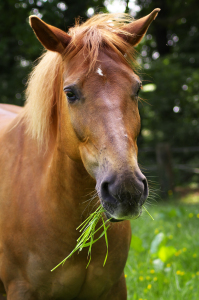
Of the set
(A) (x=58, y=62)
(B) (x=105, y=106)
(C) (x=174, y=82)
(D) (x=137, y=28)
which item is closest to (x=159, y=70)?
(C) (x=174, y=82)

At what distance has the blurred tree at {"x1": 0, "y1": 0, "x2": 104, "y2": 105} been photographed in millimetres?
7988

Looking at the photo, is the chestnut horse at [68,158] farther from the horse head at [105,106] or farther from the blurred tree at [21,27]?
the blurred tree at [21,27]

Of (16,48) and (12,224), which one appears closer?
(12,224)

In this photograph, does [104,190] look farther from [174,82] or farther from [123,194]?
[174,82]

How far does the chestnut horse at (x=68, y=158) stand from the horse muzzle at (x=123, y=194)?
0.17 ft

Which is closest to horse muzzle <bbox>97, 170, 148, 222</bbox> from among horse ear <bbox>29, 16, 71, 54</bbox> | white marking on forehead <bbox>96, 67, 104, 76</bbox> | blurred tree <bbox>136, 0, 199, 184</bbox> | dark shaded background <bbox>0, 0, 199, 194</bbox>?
white marking on forehead <bbox>96, 67, 104, 76</bbox>

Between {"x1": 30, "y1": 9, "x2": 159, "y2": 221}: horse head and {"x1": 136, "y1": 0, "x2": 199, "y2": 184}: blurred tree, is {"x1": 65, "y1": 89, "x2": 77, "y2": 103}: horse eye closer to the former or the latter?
{"x1": 30, "y1": 9, "x2": 159, "y2": 221}: horse head

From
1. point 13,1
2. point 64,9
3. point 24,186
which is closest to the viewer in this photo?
point 24,186

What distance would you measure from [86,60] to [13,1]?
282 inches

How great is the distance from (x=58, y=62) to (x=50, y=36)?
20 centimetres

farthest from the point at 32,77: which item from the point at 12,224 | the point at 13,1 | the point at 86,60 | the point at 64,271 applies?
the point at 13,1

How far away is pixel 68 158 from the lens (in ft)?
6.66

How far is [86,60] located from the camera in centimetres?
180

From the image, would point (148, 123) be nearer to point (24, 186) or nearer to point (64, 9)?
point (64, 9)
